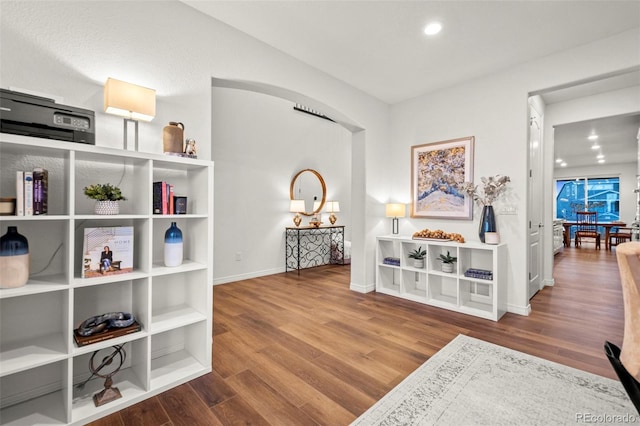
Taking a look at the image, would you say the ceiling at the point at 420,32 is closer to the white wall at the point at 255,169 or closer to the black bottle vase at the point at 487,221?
the black bottle vase at the point at 487,221

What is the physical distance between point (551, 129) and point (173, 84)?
17.9 feet

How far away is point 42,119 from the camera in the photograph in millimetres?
1538

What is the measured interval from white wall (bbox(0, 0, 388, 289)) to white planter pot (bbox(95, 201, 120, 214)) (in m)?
0.48

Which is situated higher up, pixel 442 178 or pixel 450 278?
pixel 442 178

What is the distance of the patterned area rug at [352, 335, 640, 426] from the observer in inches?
64.7

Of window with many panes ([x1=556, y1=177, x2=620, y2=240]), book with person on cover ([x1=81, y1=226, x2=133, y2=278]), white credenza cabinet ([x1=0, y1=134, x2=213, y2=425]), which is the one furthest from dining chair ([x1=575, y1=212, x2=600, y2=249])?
book with person on cover ([x1=81, y1=226, x2=133, y2=278])

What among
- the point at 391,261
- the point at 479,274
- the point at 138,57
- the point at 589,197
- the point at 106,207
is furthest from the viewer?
the point at 589,197

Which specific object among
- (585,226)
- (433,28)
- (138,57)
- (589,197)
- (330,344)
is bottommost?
(330,344)

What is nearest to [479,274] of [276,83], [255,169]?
[276,83]

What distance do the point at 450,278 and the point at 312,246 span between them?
2.92m

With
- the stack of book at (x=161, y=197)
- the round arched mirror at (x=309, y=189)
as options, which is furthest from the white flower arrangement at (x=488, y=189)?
the stack of book at (x=161, y=197)

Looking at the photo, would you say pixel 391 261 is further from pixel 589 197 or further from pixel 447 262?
pixel 589 197

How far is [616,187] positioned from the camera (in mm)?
10219

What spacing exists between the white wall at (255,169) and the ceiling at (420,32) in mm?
1931
